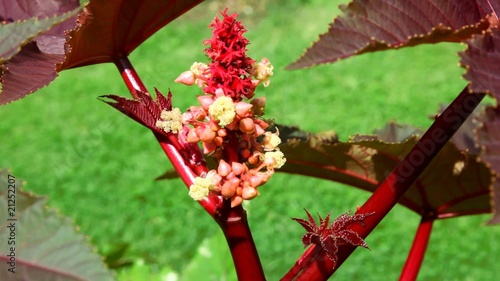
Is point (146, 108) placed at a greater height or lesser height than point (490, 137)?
greater

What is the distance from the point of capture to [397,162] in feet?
2.50

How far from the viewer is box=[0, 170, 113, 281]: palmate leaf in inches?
18.2

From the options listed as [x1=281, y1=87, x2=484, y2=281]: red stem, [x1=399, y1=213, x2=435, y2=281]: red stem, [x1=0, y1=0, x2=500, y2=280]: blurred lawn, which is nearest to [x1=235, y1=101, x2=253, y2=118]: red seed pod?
[x1=281, y1=87, x2=484, y2=281]: red stem

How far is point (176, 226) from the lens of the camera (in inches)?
135

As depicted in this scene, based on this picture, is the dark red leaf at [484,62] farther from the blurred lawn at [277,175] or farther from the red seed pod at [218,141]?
the blurred lawn at [277,175]

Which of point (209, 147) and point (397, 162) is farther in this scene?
point (397, 162)

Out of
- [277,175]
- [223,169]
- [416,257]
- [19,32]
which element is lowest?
[416,257]

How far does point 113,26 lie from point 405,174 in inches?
10.8

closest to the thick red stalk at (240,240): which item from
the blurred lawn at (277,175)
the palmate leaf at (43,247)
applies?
the palmate leaf at (43,247)

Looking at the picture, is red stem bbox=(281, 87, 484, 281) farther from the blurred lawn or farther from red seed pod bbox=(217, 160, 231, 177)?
the blurred lawn

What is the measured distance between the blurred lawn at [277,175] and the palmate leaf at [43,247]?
207 cm

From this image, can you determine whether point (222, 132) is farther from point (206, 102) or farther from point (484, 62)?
point (484, 62)

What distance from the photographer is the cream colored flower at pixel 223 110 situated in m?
0.51

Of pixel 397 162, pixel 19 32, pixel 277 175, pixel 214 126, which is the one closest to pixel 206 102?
pixel 214 126
